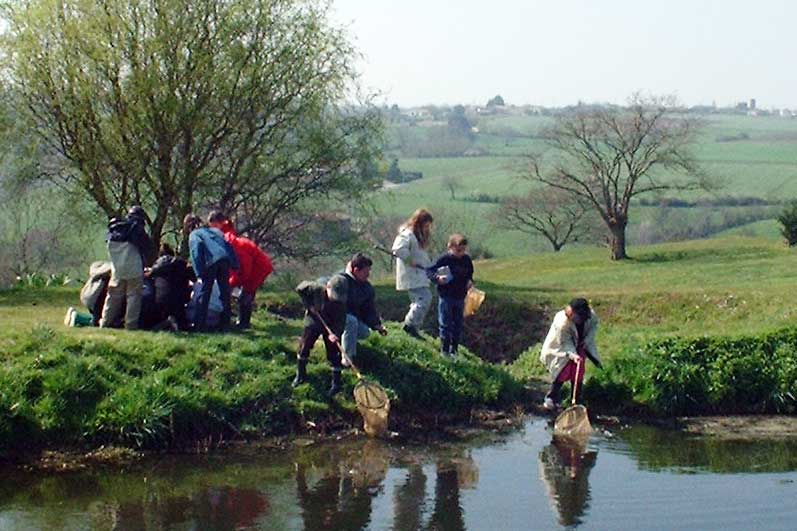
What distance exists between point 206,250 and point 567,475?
6.02 m

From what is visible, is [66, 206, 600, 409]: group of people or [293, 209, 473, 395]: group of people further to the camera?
[66, 206, 600, 409]: group of people

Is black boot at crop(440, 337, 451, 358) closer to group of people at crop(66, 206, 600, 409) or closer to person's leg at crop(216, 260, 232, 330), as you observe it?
group of people at crop(66, 206, 600, 409)

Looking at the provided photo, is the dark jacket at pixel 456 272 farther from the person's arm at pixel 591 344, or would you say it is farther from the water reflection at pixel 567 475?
the water reflection at pixel 567 475

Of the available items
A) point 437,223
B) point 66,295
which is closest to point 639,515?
point 66,295

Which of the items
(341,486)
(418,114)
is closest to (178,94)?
(341,486)

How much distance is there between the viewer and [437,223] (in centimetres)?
8369

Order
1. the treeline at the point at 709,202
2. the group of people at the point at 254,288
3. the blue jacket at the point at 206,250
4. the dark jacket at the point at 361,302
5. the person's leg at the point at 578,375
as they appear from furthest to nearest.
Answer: the treeline at the point at 709,202, the blue jacket at the point at 206,250, the person's leg at the point at 578,375, the dark jacket at the point at 361,302, the group of people at the point at 254,288

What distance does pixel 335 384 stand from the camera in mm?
15641

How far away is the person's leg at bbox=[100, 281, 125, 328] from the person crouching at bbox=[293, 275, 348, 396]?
2.86 meters

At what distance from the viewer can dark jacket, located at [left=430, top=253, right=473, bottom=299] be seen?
17359 mm

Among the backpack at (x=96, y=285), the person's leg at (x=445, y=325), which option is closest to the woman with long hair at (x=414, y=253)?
the person's leg at (x=445, y=325)

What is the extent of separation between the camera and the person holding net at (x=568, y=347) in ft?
54.0

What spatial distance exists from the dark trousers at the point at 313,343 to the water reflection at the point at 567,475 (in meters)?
2.97

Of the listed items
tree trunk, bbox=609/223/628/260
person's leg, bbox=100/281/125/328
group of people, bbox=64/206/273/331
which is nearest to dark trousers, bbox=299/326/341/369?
group of people, bbox=64/206/273/331
